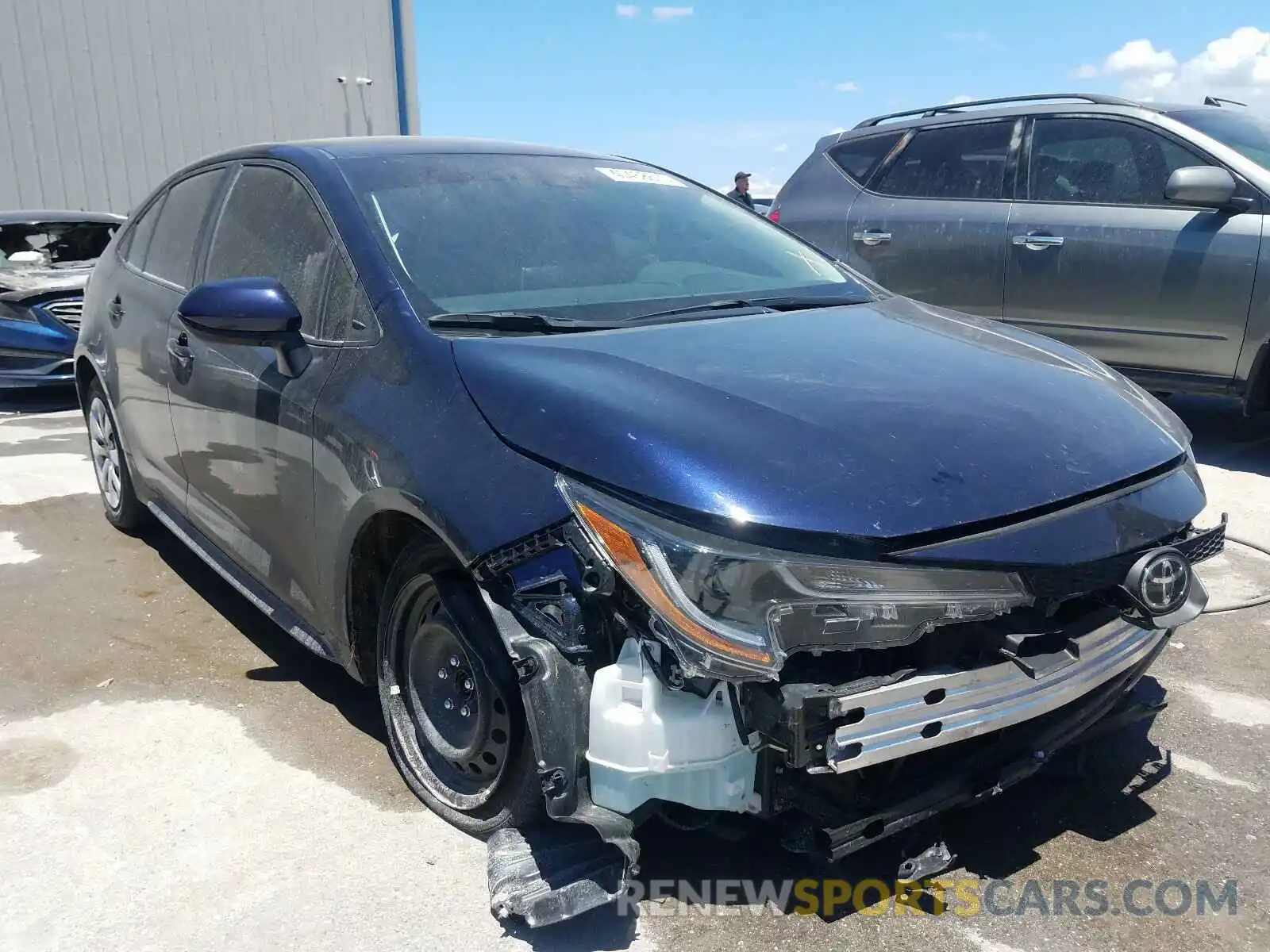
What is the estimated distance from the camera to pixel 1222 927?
2168 millimetres

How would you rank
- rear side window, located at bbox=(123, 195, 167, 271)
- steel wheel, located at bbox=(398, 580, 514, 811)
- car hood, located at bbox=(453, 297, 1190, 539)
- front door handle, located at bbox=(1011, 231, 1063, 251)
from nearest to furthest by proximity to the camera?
car hood, located at bbox=(453, 297, 1190, 539)
steel wheel, located at bbox=(398, 580, 514, 811)
rear side window, located at bbox=(123, 195, 167, 271)
front door handle, located at bbox=(1011, 231, 1063, 251)

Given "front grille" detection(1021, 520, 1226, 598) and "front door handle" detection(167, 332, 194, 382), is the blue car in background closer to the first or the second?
"front door handle" detection(167, 332, 194, 382)

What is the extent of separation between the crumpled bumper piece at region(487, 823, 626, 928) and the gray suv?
3534 mm

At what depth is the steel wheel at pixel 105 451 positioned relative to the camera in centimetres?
466

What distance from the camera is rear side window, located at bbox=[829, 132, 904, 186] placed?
6750 millimetres

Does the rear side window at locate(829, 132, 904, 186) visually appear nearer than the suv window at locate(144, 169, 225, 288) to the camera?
No

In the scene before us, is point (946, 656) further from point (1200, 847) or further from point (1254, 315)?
point (1254, 315)

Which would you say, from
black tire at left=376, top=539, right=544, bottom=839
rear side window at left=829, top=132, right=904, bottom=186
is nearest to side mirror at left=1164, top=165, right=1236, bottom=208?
rear side window at left=829, top=132, right=904, bottom=186

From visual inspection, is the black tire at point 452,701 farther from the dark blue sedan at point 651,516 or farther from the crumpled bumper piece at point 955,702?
the crumpled bumper piece at point 955,702

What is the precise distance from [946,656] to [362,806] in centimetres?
152

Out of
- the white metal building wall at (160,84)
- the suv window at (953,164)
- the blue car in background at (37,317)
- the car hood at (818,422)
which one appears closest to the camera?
the car hood at (818,422)

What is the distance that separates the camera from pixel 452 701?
98.0 inches

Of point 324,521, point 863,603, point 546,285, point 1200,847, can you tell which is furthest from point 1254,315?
point 324,521
